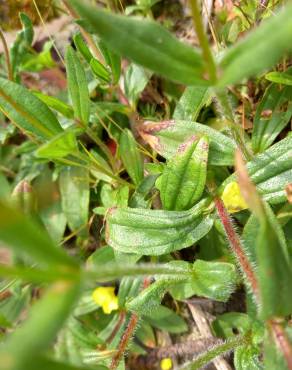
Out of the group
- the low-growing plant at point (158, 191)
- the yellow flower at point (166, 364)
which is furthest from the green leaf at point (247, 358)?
the yellow flower at point (166, 364)

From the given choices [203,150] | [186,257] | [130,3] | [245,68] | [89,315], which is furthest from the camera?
[130,3]

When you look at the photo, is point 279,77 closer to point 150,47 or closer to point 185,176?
point 185,176

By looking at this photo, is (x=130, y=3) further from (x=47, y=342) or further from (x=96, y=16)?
(x=47, y=342)

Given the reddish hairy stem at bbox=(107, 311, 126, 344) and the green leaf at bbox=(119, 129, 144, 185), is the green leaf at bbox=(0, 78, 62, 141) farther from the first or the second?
the reddish hairy stem at bbox=(107, 311, 126, 344)

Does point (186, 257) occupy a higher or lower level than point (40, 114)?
lower

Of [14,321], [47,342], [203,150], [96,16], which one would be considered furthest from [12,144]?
[47,342]

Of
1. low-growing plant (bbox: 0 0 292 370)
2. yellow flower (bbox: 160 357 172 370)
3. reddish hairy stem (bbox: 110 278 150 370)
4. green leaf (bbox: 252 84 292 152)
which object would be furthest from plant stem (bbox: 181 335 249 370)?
green leaf (bbox: 252 84 292 152)

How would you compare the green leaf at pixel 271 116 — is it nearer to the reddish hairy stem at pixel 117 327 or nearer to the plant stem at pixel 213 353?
the plant stem at pixel 213 353
